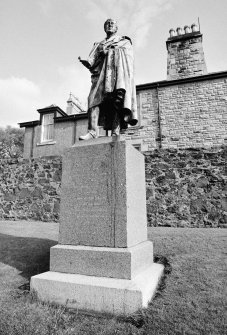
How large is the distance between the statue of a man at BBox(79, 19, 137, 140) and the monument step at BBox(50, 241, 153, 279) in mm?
1773

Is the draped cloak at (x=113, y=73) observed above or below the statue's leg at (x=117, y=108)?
above

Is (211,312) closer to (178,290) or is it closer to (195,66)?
(178,290)

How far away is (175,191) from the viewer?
8227mm

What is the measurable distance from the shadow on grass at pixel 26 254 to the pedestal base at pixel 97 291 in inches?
32.2

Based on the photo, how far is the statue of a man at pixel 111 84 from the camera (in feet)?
13.0

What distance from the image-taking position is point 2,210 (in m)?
10.2

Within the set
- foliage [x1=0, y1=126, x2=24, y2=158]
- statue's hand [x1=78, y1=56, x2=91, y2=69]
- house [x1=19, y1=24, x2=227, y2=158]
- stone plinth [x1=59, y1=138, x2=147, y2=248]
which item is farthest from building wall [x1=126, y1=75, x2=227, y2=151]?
foliage [x1=0, y1=126, x2=24, y2=158]

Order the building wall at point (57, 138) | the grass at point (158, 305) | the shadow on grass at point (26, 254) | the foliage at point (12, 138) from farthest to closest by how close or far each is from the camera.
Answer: the foliage at point (12, 138), the building wall at point (57, 138), the shadow on grass at point (26, 254), the grass at point (158, 305)

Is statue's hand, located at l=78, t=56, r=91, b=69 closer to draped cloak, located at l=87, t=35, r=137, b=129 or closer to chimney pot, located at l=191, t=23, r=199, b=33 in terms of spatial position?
draped cloak, located at l=87, t=35, r=137, b=129

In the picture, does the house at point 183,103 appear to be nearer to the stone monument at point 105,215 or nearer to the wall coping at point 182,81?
the wall coping at point 182,81

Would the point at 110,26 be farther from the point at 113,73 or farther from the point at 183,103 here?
the point at 183,103

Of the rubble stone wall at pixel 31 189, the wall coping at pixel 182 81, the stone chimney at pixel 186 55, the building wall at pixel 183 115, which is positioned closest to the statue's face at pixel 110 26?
the rubble stone wall at pixel 31 189

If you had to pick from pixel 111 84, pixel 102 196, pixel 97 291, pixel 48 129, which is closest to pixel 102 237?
pixel 102 196

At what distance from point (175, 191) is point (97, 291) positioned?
588 cm
